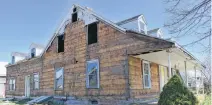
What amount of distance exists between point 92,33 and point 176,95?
7.93 m

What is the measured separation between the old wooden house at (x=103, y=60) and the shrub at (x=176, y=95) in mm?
1336

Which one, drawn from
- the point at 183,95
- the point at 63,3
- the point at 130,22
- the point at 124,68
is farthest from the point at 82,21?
the point at 183,95

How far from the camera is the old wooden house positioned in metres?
13.4

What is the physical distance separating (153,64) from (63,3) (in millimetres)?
8194

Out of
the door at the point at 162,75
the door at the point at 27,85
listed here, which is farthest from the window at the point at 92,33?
the door at the point at 27,85

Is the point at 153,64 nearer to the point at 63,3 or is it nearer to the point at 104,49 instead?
the point at 104,49

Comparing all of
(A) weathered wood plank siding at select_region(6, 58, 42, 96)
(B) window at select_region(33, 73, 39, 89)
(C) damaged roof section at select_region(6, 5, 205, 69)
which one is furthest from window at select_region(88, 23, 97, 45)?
(B) window at select_region(33, 73, 39, 89)

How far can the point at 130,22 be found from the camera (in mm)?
15617

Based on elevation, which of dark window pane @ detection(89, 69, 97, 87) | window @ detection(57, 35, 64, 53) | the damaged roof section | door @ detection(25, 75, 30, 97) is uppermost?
the damaged roof section

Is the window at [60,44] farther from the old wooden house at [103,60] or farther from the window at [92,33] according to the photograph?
the window at [92,33]

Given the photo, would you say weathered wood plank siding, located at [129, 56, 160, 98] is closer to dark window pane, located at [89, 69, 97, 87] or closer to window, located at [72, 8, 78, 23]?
dark window pane, located at [89, 69, 97, 87]

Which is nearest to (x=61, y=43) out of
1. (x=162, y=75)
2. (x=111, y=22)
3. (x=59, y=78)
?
(x=59, y=78)

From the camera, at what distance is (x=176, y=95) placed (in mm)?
9859

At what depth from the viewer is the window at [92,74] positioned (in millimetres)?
14995
